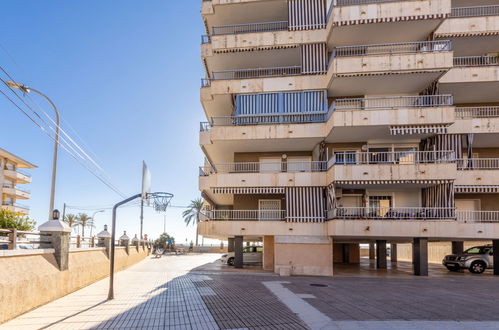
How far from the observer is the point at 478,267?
22.7 meters

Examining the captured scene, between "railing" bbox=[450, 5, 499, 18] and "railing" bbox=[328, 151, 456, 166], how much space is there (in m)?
9.82

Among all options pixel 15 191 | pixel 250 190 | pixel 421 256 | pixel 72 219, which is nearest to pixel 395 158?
pixel 421 256

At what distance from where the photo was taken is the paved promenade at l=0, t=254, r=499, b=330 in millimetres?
9117

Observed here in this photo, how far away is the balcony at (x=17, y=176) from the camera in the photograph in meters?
55.3

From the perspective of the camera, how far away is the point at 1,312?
872cm

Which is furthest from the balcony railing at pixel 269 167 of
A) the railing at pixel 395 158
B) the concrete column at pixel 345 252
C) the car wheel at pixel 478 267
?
the car wheel at pixel 478 267

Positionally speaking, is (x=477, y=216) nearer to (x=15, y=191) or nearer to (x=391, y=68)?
(x=391, y=68)

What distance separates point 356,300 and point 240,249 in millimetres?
11836

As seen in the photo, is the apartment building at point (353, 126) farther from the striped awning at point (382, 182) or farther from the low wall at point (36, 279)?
the low wall at point (36, 279)

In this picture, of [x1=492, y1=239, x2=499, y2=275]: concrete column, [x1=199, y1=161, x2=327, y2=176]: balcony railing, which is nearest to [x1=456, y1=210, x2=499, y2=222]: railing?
[x1=492, y1=239, x2=499, y2=275]: concrete column

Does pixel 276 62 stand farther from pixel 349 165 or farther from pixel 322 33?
pixel 349 165

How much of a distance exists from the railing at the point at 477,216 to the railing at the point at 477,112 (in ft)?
20.5

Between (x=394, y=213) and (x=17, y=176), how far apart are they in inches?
2283

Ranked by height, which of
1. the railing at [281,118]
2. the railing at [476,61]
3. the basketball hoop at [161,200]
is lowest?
the basketball hoop at [161,200]
